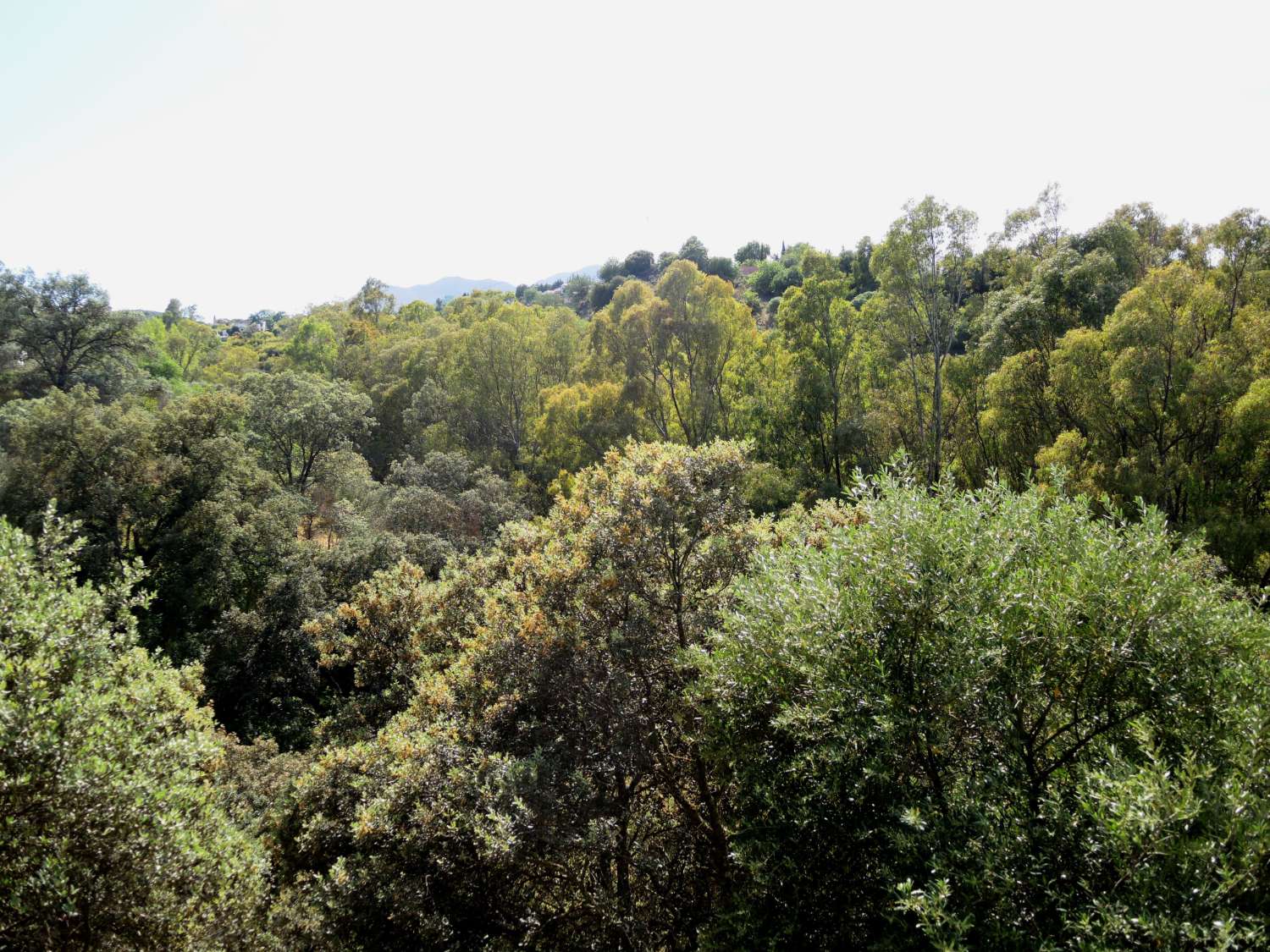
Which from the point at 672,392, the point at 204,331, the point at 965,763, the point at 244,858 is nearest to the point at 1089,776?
the point at 965,763

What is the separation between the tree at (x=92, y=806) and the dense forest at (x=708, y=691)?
0.04m

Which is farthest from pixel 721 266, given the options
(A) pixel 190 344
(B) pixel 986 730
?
(B) pixel 986 730

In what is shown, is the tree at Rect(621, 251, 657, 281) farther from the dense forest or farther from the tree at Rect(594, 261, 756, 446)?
the dense forest

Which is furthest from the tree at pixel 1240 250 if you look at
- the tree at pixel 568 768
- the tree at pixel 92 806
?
the tree at pixel 92 806

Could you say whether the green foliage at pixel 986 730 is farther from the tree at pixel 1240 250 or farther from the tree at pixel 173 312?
the tree at pixel 173 312

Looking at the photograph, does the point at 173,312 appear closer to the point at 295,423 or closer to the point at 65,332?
the point at 65,332

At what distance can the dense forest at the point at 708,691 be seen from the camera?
5.09 metres

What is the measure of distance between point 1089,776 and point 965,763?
1.54 meters

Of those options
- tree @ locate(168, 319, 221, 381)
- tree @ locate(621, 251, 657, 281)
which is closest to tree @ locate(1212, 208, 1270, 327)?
tree @ locate(168, 319, 221, 381)

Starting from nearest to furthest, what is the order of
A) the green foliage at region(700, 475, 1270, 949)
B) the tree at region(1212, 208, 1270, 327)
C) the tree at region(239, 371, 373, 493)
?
the green foliage at region(700, 475, 1270, 949), the tree at region(1212, 208, 1270, 327), the tree at region(239, 371, 373, 493)

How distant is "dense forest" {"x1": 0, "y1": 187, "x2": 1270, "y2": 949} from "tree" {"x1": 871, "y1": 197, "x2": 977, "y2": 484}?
0.18 m

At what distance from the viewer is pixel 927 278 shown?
21.6 metres

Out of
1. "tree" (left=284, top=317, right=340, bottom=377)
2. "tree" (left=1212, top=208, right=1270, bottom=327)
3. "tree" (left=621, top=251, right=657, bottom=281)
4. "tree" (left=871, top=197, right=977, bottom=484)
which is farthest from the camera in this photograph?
"tree" (left=621, top=251, right=657, bottom=281)

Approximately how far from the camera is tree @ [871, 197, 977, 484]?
67.6 ft
